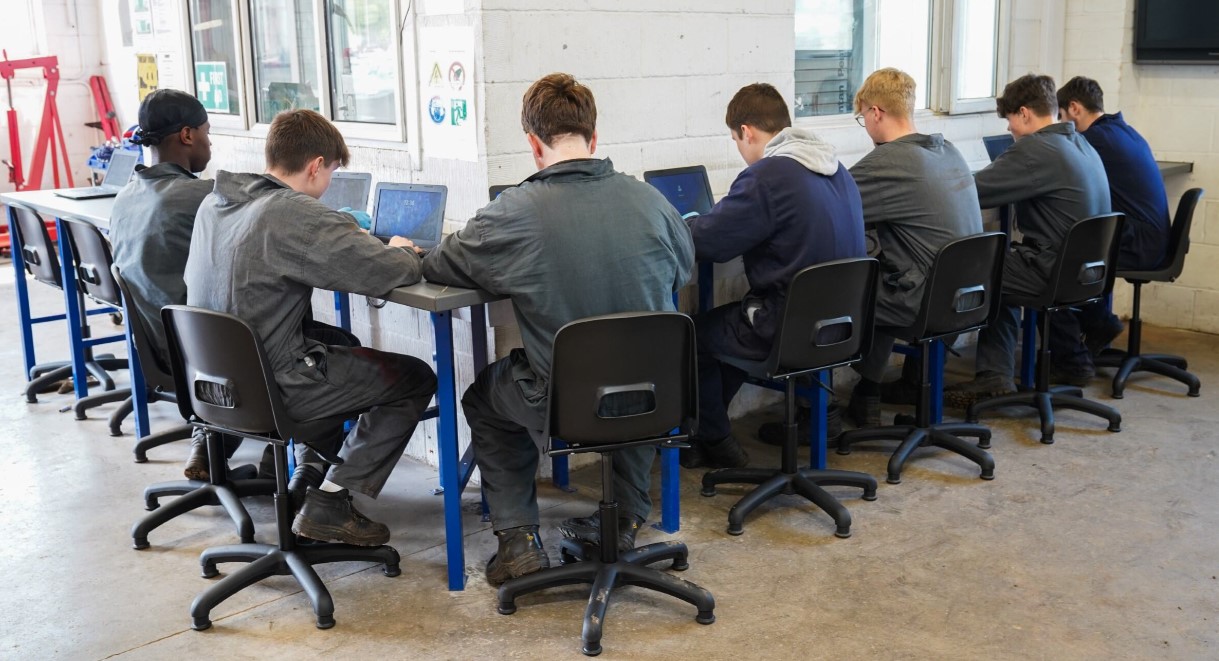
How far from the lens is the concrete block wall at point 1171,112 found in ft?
17.4

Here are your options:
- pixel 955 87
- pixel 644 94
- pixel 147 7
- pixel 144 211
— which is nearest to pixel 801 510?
pixel 644 94

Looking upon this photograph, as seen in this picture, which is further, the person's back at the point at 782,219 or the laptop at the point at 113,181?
the laptop at the point at 113,181

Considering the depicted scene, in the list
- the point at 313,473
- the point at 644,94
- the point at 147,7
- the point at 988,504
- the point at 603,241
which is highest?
→ the point at 147,7

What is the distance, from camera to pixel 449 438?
279cm

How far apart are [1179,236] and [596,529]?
2.68 meters

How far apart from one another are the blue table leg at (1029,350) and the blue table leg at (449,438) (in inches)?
96.3

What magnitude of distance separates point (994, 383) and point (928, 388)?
733 mm

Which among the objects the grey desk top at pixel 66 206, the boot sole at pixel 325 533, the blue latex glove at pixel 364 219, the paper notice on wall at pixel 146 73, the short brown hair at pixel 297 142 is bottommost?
the boot sole at pixel 325 533

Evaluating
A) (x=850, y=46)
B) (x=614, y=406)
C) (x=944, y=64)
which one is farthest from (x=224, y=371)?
(x=944, y=64)

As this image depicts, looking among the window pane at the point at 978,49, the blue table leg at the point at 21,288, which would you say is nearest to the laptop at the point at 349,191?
the blue table leg at the point at 21,288

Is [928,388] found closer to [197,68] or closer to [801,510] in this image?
[801,510]

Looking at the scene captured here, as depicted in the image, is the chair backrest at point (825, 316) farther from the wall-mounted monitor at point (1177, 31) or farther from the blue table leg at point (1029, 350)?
the wall-mounted monitor at point (1177, 31)

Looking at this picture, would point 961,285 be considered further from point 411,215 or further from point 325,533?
point 325,533

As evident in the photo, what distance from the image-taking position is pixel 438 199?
10.6 feet
